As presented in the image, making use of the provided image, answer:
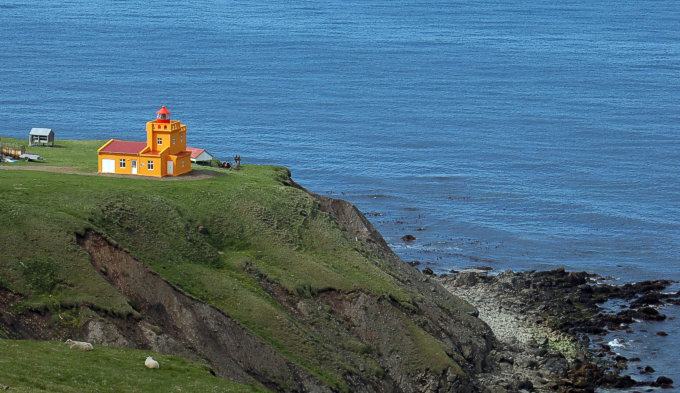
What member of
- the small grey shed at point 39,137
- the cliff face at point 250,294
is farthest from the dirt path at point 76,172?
the small grey shed at point 39,137

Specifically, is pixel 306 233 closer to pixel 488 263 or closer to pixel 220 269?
pixel 220 269

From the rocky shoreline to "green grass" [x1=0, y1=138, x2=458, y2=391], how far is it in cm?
1038

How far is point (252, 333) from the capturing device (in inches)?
2899

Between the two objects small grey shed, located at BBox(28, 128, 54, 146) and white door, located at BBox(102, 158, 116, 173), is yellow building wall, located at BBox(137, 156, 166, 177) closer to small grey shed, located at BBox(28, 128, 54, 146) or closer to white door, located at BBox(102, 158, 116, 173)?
white door, located at BBox(102, 158, 116, 173)

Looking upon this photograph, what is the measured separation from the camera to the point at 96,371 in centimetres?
5538

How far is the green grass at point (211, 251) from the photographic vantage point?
7019cm

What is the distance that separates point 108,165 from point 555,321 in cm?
4603

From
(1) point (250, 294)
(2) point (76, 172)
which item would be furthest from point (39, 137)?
(1) point (250, 294)

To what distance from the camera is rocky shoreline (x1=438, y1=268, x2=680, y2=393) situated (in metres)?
86.9

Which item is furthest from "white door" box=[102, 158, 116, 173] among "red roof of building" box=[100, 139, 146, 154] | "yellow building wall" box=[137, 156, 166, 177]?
"yellow building wall" box=[137, 156, 166, 177]

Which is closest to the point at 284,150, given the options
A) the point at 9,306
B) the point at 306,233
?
the point at 306,233

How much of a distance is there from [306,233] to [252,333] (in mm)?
17815

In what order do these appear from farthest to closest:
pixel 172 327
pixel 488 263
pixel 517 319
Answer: pixel 488 263 < pixel 517 319 < pixel 172 327

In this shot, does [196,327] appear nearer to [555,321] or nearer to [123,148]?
[123,148]
